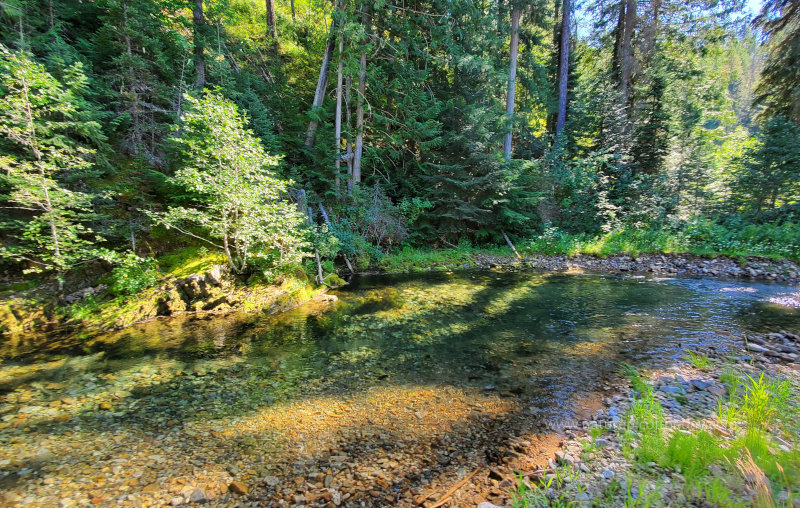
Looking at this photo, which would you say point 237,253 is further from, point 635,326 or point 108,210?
point 635,326

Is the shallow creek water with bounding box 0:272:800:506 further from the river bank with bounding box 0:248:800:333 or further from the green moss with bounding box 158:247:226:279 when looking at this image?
the green moss with bounding box 158:247:226:279

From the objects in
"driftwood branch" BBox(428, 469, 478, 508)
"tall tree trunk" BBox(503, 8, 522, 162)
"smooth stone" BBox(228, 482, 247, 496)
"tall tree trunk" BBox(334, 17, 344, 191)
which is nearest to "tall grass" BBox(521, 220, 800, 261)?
"tall tree trunk" BBox(503, 8, 522, 162)

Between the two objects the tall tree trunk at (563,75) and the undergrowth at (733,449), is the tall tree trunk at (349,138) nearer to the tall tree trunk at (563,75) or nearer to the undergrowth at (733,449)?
the undergrowth at (733,449)

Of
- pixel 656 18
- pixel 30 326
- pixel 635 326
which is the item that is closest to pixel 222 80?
pixel 30 326

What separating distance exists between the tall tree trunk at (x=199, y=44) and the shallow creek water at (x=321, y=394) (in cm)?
1031

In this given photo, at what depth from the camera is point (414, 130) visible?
13977mm

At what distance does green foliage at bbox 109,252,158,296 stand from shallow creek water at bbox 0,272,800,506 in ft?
3.49

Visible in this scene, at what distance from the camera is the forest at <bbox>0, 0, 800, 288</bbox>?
322 inches

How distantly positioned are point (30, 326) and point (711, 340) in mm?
12664

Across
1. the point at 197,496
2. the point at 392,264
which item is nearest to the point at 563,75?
the point at 392,264

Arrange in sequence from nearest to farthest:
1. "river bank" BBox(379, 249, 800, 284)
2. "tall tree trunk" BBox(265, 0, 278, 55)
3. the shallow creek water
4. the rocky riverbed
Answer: the shallow creek water
the rocky riverbed
"river bank" BBox(379, 249, 800, 284)
"tall tree trunk" BBox(265, 0, 278, 55)

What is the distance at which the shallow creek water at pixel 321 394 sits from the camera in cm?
289

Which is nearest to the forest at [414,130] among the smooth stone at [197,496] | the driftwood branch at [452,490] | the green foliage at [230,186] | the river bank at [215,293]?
the green foliage at [230,186]

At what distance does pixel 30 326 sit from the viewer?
6.08 m
